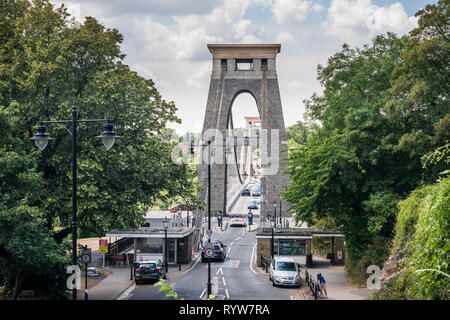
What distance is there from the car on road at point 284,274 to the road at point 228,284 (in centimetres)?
34

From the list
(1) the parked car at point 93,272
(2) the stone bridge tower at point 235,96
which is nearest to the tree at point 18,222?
(1) the parked car at point 93,272

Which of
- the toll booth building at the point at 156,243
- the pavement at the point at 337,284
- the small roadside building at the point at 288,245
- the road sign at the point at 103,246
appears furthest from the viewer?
the small roadside building at the point at 288,245

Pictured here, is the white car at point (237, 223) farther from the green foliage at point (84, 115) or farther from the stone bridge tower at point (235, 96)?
the green foliage at point (84, 115)

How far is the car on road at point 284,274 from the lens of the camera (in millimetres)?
25547

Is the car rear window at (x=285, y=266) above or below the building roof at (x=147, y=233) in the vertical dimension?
below

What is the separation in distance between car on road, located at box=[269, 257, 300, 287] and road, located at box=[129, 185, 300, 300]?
340mm

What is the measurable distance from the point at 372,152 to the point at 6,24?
18.4m

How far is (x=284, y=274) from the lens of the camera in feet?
84.8

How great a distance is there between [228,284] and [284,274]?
9.92ft

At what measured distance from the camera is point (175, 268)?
3338 cm

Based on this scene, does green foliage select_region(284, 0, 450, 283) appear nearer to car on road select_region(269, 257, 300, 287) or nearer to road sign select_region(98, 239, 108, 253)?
car on road select_region(269, 257, 300, 287)

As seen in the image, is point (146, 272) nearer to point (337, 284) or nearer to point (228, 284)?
point (228, 284)

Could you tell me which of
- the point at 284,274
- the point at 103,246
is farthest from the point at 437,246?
the point at 103,246

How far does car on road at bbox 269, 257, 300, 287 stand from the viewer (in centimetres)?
2555
